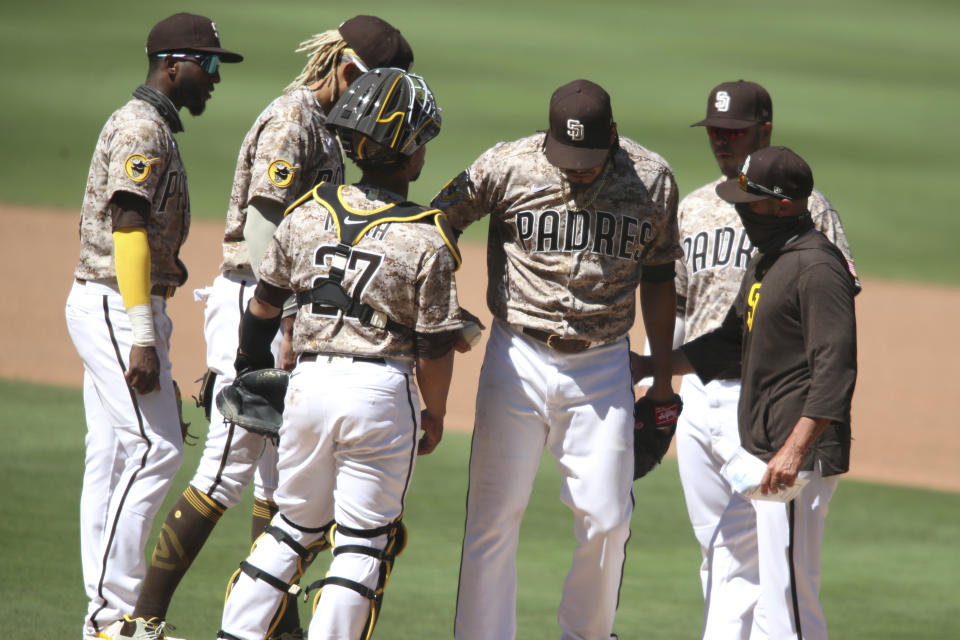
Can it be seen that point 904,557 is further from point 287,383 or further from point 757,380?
point 287,383

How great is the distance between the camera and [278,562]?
12.6ft

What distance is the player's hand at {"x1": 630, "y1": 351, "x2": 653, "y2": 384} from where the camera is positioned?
15.5 ft

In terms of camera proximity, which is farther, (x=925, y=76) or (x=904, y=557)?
(x=925, y=76)

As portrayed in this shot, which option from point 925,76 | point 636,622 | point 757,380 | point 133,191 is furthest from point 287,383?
point 925,76

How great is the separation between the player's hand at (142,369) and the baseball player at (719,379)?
89.4 inches

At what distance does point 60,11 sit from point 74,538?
2908 cm

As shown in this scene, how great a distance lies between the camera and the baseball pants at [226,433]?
15.7 ft

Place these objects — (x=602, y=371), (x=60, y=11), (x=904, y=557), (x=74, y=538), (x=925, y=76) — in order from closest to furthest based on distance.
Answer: (x=602, y=371)
(x=74, y=538)
(x=904, y=557)
(x=925, y=76)
(x=60, y=11)

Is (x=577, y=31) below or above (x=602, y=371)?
above

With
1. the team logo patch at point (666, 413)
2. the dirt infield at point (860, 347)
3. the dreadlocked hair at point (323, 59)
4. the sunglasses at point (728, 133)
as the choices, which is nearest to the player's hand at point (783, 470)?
the team logo patch at point (666, 413)

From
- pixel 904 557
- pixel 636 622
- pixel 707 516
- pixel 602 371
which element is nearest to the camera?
pixel 602 371

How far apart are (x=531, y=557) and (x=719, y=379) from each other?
2.23 meters

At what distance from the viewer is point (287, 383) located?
4.12 metres

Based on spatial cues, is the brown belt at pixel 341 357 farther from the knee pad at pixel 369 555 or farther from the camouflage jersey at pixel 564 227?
the camouflage jersey at pixel 564 227
